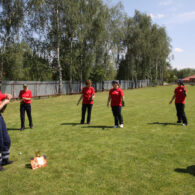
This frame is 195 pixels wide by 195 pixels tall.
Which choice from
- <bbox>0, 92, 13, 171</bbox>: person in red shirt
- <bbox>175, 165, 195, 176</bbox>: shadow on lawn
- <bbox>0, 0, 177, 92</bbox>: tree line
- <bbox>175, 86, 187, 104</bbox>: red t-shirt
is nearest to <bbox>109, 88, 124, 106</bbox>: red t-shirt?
<bbox>175, 86, 187, 104</bbox>: red t-shirt

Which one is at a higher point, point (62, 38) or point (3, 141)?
point (62, 38)

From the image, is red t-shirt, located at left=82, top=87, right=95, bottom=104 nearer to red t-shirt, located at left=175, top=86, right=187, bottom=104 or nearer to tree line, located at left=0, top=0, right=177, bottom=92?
red t-shirt, located at left=175, top=86, right=187, bottom=104

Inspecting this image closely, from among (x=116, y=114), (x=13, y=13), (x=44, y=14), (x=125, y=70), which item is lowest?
(x=116, y=114)

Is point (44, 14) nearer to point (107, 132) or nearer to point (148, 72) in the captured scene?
point (107, 132)

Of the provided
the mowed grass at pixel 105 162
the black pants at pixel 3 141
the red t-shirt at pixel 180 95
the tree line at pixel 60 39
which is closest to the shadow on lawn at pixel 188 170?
the mowed grass at pixel 105 162

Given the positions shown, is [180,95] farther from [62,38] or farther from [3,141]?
[62,38]

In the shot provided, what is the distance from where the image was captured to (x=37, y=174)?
4.17m

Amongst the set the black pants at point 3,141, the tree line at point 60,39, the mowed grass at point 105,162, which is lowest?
the mowed grass at point 105,162

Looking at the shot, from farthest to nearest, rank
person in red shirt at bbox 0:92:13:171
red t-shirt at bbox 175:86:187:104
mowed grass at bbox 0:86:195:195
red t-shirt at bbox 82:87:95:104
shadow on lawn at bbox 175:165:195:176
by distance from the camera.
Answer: red t-shirt at bbox 82:87:95:104 → red t-shirt at bbox 175:86:187:104 → person in red shirt at bbox 0:92:13:171 → shadow on lawn at bbox 175:165:195:176 → mowed grass at bbox 0:86:195:195

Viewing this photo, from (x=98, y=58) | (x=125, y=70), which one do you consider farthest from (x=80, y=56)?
(x=125, y=70)

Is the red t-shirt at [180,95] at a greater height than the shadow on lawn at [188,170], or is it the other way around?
the red t-shirt at [180,95]

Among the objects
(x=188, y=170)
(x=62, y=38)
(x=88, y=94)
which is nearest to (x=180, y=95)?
(x=88, y=94)

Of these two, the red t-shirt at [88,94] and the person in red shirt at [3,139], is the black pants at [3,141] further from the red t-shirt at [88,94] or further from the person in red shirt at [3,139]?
the red t-shirt at [88,94]

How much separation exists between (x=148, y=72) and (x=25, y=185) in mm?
57138
